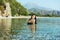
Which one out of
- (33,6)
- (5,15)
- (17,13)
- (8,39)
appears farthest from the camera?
(33,6)

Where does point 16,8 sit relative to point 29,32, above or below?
above

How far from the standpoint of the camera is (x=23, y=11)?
58.5 metres

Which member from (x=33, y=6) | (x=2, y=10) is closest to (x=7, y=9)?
(x=2, y=10)

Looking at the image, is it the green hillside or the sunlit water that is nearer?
the sunlit water

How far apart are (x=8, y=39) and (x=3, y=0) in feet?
134

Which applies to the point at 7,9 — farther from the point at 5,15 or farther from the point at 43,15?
the point at 43,15

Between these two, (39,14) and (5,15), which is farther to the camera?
(39,14)

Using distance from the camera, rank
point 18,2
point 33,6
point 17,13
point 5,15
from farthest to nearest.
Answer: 1. point 33,6
2. point 18,2
3. point 17,13
4. point 5,15

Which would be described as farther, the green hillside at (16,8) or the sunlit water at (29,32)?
the green hillside at (16,8)

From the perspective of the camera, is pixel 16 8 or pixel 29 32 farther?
pixel 16 8

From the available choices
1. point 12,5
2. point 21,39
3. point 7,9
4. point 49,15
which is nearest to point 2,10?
point 7,9

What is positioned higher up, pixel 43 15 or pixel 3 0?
pixel 3 0

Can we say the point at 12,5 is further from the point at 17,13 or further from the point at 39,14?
the point at 39,14

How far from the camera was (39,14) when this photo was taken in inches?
2484
